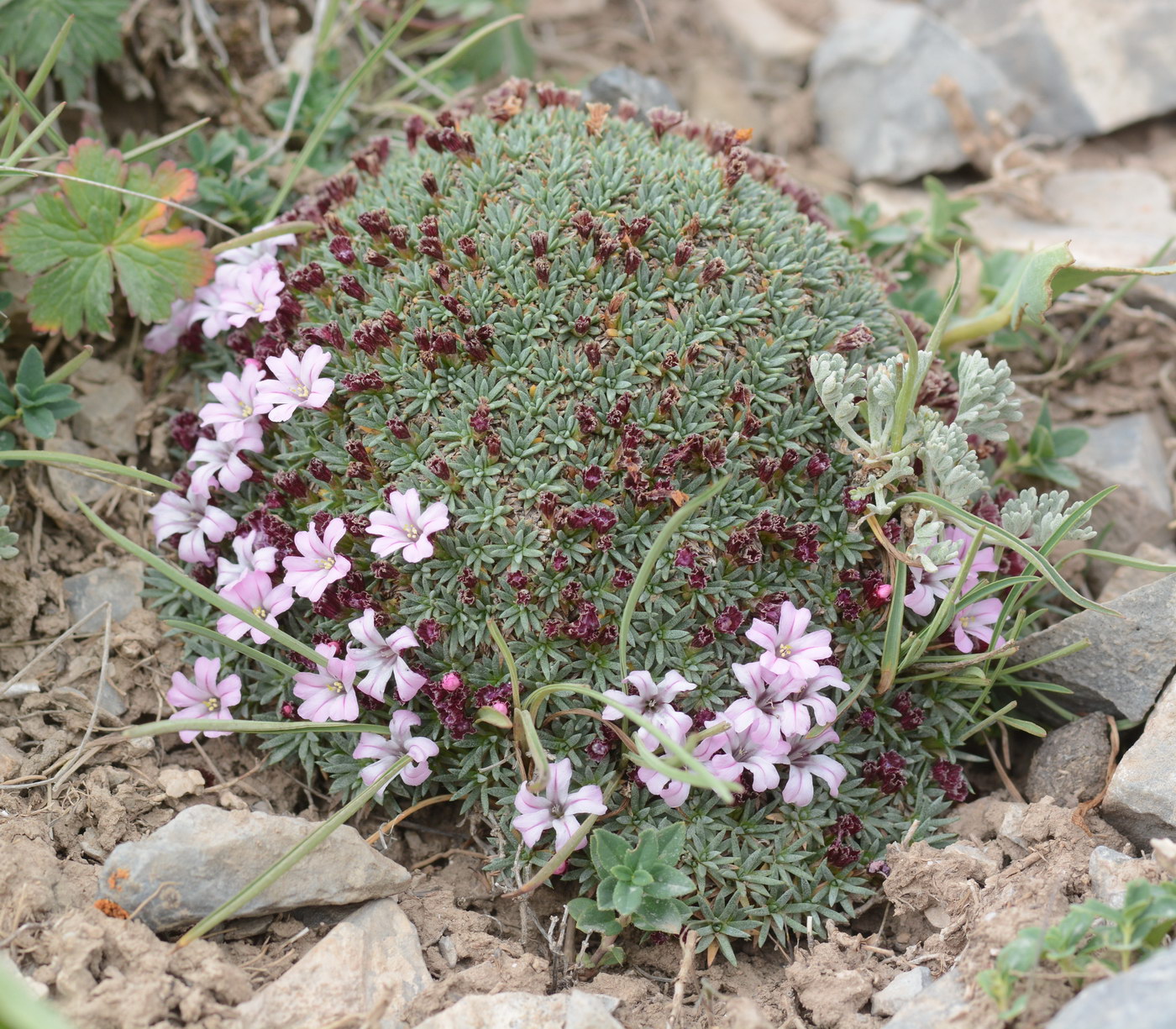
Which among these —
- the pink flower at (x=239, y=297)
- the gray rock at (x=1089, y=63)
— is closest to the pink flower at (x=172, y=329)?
the pink flower at (x=239, y=297)

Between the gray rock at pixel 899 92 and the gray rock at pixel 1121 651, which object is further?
the gray rock at pixel 899 92

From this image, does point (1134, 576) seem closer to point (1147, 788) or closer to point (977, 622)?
point (977, 622)

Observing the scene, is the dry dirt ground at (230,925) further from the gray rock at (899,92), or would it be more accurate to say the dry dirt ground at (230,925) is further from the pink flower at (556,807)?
the gray rock at (899,92)

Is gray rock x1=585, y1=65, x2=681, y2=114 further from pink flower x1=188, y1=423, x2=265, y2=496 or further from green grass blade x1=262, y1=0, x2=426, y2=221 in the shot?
pink flower x1=188, y1=423, x2=265, y2=496

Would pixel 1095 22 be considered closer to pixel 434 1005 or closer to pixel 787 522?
pixel 787 522

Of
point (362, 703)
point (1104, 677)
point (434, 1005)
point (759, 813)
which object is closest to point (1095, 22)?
point (1104, 677)

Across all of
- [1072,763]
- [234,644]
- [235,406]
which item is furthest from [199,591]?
[1072,763]
